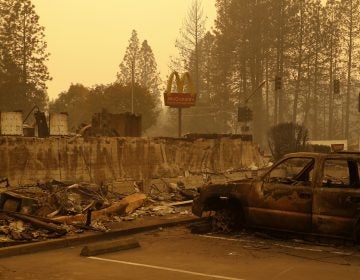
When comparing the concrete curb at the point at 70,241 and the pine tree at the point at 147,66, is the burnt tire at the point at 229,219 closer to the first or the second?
the concrete curb at the point at 70,241

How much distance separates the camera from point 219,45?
75312 mm

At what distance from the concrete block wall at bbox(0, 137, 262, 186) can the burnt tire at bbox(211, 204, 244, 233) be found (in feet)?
16.6

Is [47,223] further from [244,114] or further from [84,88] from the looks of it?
[84,88]

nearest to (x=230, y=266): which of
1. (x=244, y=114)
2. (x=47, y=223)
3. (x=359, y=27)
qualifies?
(x=47, y=223)

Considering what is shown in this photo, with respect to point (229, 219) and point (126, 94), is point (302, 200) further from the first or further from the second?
point (126, 94)

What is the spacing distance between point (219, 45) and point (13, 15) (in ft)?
88.4

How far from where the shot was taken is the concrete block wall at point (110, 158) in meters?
13.5

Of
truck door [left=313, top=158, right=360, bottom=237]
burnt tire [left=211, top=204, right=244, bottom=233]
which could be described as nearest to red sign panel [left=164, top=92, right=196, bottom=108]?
burnt tire [left=211, top=204, right=244, bottom=233]

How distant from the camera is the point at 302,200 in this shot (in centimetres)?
972

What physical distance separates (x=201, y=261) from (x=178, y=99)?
1055 inches

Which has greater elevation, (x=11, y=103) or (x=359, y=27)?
(x=359, y=27)

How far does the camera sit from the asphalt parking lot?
25.5ft

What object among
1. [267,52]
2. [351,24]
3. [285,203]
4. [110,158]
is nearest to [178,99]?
[110,158]

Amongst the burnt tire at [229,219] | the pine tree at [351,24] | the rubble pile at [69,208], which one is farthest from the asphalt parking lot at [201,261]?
the pine tree at [351,24]
